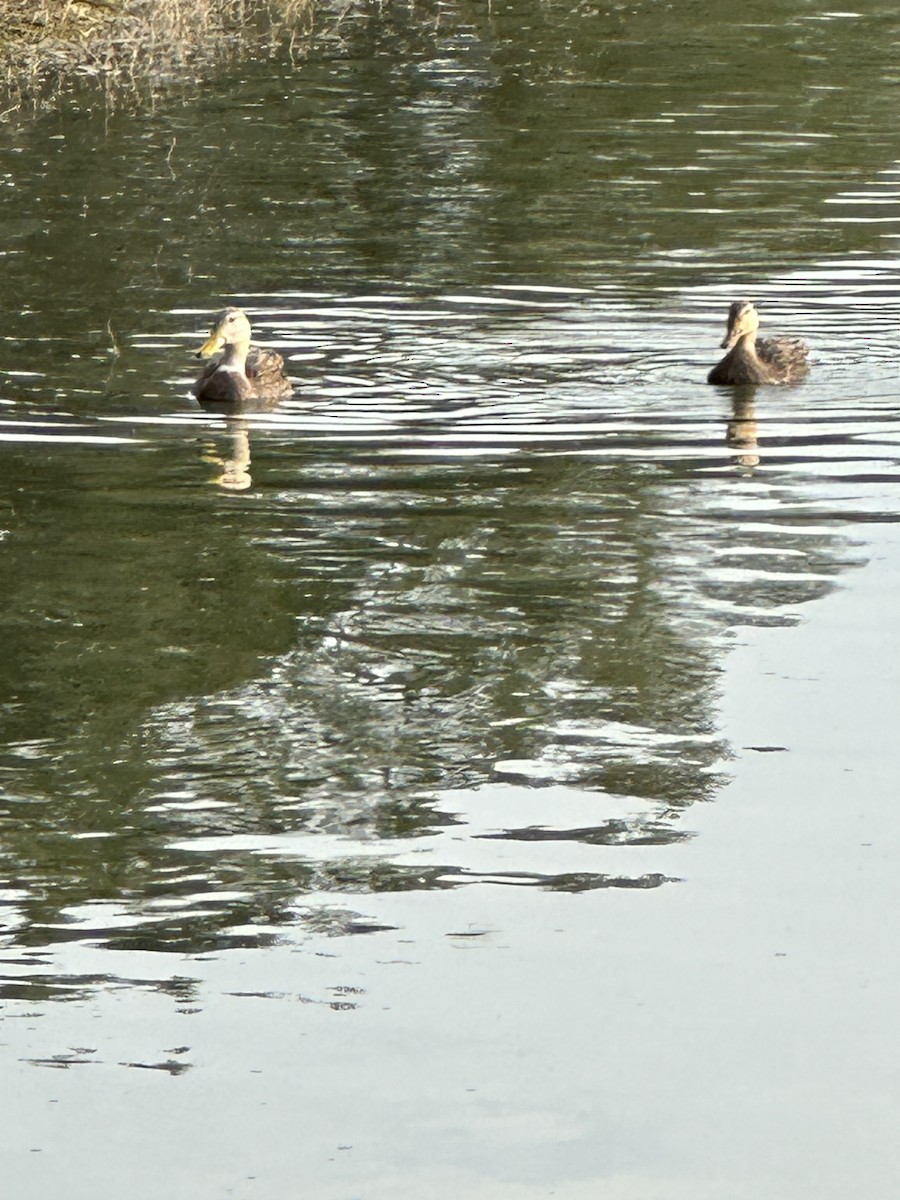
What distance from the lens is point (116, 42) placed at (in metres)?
24.4

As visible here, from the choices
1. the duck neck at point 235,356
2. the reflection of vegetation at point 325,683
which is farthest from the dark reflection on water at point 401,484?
the duck neck at point 235,356

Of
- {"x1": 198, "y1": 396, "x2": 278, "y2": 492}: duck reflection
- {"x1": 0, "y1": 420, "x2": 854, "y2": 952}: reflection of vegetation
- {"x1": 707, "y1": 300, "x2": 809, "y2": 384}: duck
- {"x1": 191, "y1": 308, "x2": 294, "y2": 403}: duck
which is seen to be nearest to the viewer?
{"x1": 0, "y1": 420, "x2": 854, "y2": 952}: reflection of vegetation

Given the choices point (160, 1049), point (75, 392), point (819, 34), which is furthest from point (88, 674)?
point (819, 34)

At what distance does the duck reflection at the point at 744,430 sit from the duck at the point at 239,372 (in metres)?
2.25

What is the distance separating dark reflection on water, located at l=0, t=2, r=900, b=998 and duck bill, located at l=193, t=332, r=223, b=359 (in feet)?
1.05

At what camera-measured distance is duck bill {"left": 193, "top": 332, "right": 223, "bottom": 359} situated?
13.1 meters

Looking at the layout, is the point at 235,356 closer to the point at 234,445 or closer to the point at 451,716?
the point at 234,445

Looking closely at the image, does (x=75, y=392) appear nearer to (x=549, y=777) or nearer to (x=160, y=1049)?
(x=549, y=777)

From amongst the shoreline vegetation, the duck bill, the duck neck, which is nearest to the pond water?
the duck neck

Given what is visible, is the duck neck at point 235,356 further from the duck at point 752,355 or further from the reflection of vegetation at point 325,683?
the duck at point 752,355

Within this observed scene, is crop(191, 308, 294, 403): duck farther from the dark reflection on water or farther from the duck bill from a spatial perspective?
the dark reflection on water

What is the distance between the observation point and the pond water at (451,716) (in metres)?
5.54

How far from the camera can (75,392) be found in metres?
12.7

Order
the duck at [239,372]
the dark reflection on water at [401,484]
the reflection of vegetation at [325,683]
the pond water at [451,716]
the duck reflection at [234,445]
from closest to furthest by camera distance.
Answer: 1. the pond water at [451,716]
2. the reflection of vegetation at [325,683]
3. the dark reflection on water at [401,484]
4. the duck reflection at [234,445]
5. the duck at [239,372]
